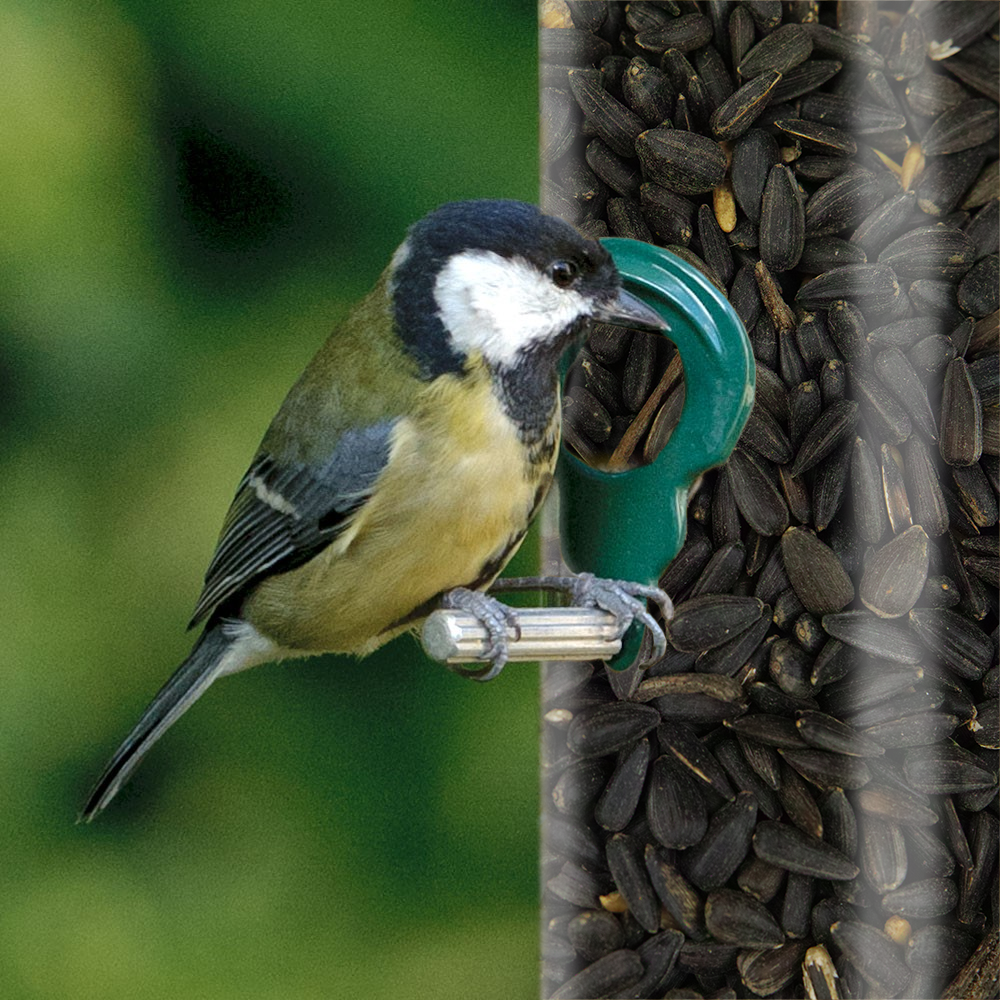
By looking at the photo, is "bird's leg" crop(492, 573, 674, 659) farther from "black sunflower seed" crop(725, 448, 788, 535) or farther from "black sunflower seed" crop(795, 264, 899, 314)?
"black sunflower seed" crop(795, 264, 899, 314)

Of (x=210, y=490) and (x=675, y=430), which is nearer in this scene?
(x=675, y=430)

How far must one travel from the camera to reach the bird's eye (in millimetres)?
900

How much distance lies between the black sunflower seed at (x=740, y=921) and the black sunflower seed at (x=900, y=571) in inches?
9.5

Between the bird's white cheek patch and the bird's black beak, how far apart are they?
14mm

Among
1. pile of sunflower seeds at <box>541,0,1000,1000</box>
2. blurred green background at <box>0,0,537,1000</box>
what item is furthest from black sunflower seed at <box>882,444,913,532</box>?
blurred green background at <box>0,0,537,1000</box>

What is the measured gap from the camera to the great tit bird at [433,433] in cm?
91

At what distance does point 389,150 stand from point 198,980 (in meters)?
0.81

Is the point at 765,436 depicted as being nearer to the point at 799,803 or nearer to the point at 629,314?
the point at 629,314

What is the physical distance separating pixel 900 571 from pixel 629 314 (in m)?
0.26

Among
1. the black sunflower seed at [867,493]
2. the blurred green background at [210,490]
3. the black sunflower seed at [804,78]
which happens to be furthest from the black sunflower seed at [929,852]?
the black sunflower seed at [804,78]

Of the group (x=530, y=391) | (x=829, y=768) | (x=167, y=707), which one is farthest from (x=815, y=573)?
(x=167, y=707)

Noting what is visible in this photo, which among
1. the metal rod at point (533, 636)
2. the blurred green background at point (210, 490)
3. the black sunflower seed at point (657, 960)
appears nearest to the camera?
the metal rod at point (533, 636)

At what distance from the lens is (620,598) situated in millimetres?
908

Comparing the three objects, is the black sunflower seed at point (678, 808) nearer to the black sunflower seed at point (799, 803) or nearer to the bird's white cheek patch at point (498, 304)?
the black sunflower seed at point (799, 803)
